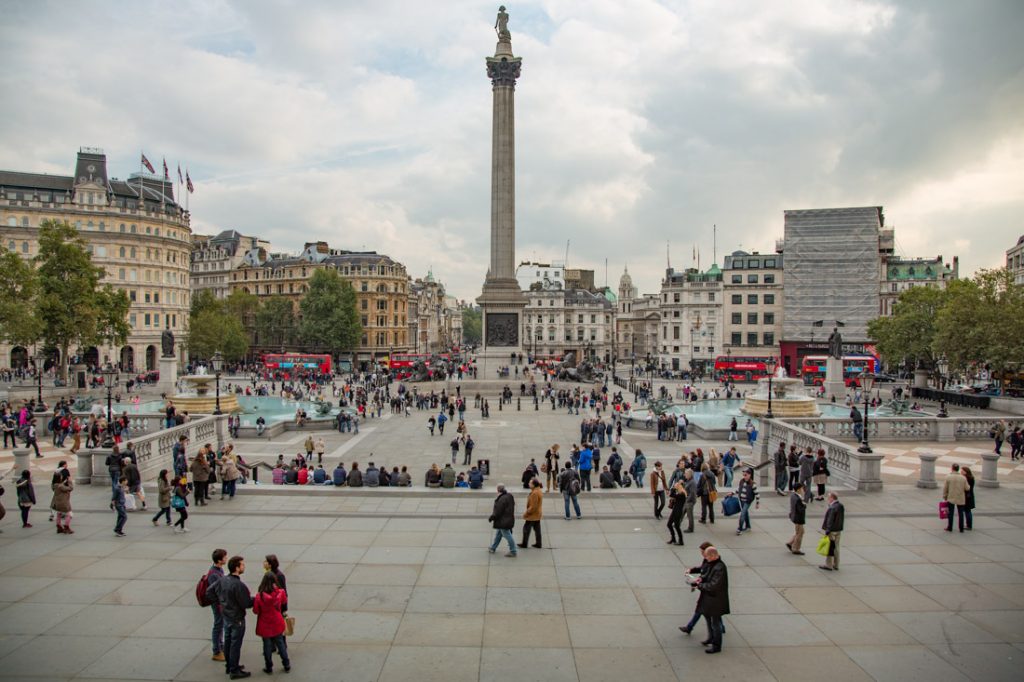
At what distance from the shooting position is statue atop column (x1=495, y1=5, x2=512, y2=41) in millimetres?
65938

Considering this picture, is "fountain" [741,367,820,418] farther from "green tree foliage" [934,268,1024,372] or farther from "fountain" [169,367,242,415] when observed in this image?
"fountain" [169,367,242,415]

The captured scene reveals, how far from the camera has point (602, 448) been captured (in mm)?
30125

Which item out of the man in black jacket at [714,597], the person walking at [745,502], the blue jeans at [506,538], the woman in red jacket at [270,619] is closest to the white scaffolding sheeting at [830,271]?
the person walking at [745,502]

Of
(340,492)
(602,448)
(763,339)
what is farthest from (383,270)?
(340,492)

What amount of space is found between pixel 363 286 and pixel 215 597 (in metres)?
92.7

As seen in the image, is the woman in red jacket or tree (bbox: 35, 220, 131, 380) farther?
tree (bbox: 35, 220, 131, 380)

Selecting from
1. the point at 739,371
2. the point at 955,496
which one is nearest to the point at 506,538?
the point at 955,496

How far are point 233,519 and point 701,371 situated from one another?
245 ft

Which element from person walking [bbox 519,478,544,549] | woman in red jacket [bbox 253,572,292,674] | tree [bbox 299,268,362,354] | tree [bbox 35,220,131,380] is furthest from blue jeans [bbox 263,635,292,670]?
tree [bbox 299,268,362,354]

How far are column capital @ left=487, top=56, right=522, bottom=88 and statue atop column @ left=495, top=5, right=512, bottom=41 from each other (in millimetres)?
3110

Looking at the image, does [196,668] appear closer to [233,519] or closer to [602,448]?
[233,519]

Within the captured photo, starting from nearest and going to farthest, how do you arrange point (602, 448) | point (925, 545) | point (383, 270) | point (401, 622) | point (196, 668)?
point (196, 668), point (401, 622), point (925, 545), point (602, 448), point (383, 270)

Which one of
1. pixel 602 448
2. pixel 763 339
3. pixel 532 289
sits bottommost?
pixel 602 448

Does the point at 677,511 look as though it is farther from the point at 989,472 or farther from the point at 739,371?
the point at 739,371
